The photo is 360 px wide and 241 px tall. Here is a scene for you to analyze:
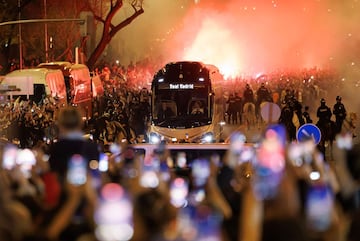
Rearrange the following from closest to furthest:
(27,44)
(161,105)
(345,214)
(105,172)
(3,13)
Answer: (345,214)
(105,172)
(161,105)
(3,13)
(27,44)

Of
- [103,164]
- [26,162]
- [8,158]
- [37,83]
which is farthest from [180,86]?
[8,158]

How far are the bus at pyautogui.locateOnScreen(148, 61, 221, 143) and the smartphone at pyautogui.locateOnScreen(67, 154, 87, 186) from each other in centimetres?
1481

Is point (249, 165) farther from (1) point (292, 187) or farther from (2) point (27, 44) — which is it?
(2) point (27, 44)

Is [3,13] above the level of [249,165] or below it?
above

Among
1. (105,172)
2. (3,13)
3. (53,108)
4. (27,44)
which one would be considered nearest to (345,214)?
(105,172)

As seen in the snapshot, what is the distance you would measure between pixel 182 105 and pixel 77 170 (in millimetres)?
16893

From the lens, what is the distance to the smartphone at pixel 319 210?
5730 mm

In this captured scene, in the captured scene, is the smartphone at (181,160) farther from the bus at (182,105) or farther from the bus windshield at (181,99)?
the bus windshield at (181,99)

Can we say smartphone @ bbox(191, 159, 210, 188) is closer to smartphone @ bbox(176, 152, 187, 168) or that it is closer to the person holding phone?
the person holding phone

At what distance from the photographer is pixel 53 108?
25797 mm

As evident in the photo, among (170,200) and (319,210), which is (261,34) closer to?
(170,200)

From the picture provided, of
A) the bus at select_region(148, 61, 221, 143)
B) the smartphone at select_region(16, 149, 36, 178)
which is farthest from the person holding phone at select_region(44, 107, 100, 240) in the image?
the bus at select_region(148, 61, 221, 143)

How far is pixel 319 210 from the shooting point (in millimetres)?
5781

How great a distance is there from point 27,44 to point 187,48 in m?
19.1
